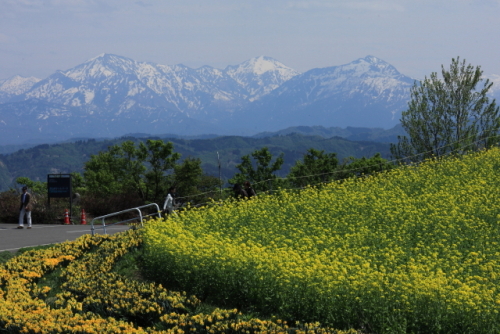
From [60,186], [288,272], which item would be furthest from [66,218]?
[288,272]

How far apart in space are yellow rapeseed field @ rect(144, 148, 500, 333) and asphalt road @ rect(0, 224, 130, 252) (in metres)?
6.03

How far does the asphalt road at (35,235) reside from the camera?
24.3 metres

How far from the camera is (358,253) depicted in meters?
15.9

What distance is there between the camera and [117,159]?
61.2 meters

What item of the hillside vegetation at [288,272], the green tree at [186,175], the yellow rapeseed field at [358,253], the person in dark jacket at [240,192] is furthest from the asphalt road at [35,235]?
the green tree at [186,175]

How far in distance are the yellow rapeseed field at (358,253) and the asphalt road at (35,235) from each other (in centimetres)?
603

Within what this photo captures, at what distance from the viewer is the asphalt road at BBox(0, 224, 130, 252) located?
24323 millimetres

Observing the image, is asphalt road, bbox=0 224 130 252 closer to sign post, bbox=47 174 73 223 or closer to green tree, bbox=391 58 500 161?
sign post, bbox=47 174 73 223

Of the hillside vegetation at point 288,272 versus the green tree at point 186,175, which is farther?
the green tree at point 186,175

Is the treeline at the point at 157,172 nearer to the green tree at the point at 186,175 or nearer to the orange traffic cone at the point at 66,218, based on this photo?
the green tree at the point at 186,175

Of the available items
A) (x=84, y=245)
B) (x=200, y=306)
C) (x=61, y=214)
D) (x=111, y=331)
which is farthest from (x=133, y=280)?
(x=61, y=214)

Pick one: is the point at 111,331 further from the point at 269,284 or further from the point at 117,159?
the point at 117,159

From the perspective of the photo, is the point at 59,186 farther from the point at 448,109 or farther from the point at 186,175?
the point at 448,109

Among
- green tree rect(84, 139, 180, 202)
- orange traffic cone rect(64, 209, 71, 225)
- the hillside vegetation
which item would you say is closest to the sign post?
orange traffic cone rect(64, 209, 71, 225)
